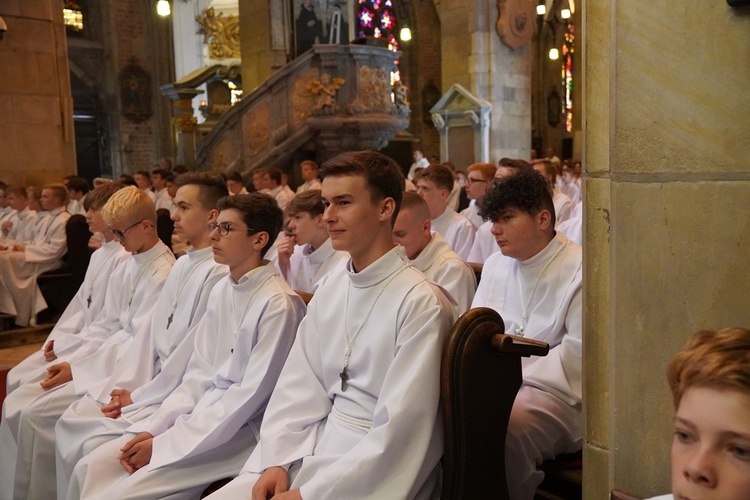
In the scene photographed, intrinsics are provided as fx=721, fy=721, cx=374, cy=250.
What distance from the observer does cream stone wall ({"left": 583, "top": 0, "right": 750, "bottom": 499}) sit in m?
1.78

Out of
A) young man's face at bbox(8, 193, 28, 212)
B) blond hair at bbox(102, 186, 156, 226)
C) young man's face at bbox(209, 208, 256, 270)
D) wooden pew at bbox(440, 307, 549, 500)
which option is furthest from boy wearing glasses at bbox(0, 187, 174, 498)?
young man's face at bbox(8, 193, 28, 212)

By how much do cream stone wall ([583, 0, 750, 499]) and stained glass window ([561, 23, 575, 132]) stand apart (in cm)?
2831

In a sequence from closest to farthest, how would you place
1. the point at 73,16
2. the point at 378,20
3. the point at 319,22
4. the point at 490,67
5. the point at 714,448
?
the point at 714,448 < the point at 490,67 < the point at 319,22 < the point at 73,16 < the point at 378,20

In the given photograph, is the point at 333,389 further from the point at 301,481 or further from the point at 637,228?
the point at 637,228

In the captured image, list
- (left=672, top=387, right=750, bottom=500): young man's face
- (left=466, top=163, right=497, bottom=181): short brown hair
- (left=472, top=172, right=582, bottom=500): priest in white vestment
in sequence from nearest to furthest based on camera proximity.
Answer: (left=672, top=387, right=750, bottom=500): young man's face < (left=472, top=172, right=582, bottom=500): priest in white vestment < (left=466, top=163, right=497, bottom=181): short brown hair

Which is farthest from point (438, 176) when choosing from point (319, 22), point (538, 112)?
point (538, 112)

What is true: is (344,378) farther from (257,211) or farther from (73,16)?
(73,16)

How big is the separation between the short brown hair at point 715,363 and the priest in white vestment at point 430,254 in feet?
8.84

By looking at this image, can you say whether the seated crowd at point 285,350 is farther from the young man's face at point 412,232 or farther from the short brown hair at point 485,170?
the short brown hair at point 485,170

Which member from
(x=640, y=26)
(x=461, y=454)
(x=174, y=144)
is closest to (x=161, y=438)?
(x=461, y=454)

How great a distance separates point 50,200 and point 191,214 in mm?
5443

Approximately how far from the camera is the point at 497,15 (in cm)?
1507

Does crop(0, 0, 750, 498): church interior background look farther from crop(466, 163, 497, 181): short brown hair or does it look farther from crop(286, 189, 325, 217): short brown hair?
crop(466, 163, 497, 181): short brown hair

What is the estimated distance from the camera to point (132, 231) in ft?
14.4
